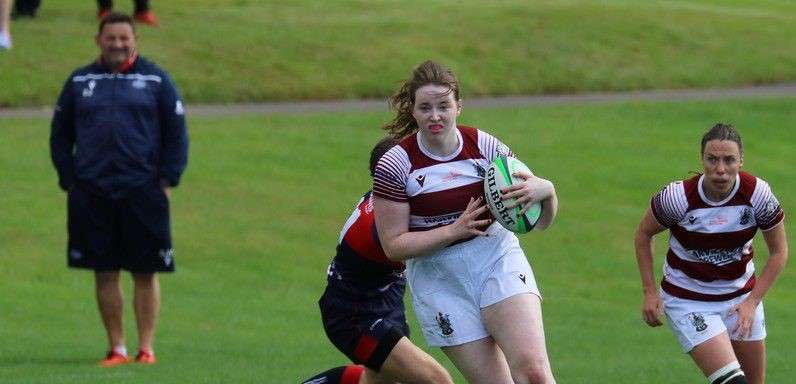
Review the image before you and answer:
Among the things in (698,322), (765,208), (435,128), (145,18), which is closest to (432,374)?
(435,128)

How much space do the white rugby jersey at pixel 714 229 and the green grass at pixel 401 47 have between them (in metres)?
16.7

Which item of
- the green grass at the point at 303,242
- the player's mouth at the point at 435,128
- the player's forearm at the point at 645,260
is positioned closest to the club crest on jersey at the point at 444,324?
the player's mouth at the point at 435,128

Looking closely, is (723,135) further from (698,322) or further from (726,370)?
(726,370)

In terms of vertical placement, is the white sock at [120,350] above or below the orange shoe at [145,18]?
above

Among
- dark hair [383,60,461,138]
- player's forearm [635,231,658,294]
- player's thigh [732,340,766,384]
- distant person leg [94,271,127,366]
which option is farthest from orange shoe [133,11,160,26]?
dark hair [383,60,461,138]

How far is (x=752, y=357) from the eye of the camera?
857cm

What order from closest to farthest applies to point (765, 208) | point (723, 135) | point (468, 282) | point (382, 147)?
point (468, 282) → point (382, 147) → point (723, 135) → point (765, 208)

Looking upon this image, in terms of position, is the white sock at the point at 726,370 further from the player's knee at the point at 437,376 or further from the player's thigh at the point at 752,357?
the player's knee at the point at 437,376

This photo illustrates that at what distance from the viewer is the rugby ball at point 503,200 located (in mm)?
7020

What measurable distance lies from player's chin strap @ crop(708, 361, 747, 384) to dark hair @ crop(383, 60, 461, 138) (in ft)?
7.23

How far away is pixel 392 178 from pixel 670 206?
1.91 m

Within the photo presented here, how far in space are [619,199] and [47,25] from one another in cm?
1232

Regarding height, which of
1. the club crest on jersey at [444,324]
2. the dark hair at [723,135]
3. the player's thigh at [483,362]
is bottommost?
the player's thigh at [483,362]

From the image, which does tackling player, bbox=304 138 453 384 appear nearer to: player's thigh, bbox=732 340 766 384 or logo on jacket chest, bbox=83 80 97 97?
player's thigh, bbox=732 340 766 384
